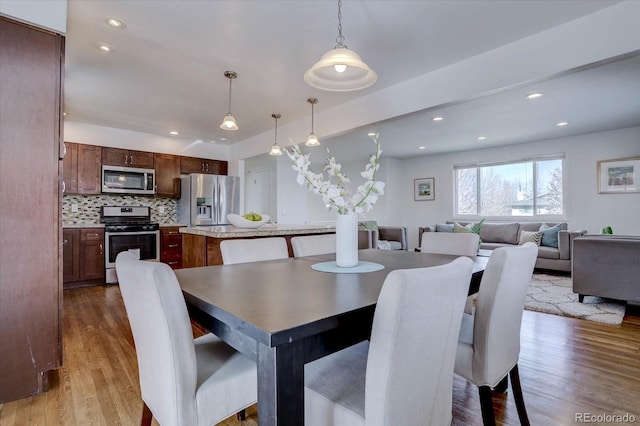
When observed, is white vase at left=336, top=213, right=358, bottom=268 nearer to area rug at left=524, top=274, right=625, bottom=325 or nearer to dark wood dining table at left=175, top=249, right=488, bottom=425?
dark wood dining table at left=175, top=249, right=488, bottom=425

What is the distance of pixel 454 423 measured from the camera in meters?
1.53

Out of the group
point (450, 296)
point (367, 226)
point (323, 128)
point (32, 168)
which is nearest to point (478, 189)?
point (367, 226)

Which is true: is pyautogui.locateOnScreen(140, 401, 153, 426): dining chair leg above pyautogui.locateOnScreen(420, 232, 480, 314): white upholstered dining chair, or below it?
below

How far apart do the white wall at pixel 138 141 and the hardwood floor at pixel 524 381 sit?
313cm

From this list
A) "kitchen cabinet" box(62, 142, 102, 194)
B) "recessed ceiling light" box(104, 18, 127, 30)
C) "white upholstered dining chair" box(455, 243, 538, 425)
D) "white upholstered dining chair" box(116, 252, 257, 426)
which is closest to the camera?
"white upholstered dining chair" box(116, 252, 257, 426)

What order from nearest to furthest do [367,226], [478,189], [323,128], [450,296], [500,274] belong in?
[450,296] → [500,274] → [323,128] → [367,226] → [478,189]

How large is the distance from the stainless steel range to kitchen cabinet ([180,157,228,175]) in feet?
3.25

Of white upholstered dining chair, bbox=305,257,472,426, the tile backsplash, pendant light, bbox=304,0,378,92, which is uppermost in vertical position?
pendant light, bbox=304,0,378,92

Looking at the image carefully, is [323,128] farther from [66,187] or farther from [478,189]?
[478,189]

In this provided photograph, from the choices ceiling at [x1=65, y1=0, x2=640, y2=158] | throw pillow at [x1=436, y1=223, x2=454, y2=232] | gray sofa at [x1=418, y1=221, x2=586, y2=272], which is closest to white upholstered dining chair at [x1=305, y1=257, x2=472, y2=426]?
ceiling at [x1=65, y1=0, x2=640, y2=158]

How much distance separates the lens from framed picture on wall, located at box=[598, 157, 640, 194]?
4.89m

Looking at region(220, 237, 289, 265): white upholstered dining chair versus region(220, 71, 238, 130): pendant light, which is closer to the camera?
region(220, 237, 289, 265): white upholstered dining chair

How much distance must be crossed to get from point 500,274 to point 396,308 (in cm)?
69

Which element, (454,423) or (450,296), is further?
(454,423)
